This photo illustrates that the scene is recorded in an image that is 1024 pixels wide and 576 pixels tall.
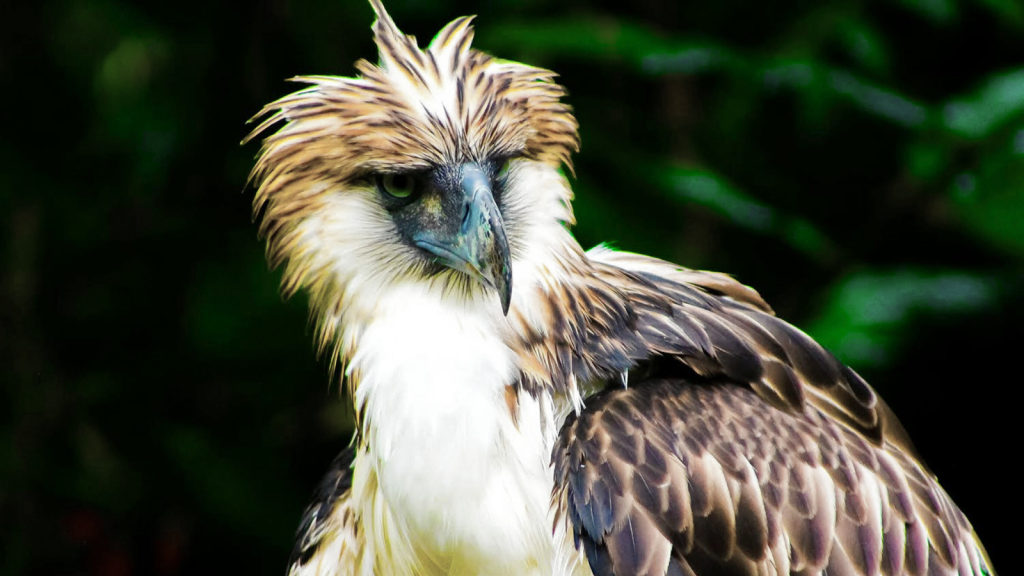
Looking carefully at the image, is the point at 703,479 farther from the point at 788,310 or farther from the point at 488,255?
the point at 788,310

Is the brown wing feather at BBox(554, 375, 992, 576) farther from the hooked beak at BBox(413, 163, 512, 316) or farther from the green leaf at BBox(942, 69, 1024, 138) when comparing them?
Answer: the green leaf at BBox(942, 69, 1024, 138)

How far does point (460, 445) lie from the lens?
229 cm

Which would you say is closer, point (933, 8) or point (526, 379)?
point (526, 379)

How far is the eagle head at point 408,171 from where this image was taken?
2.39 meters

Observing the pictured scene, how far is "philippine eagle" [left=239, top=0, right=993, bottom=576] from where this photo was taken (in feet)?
7.38

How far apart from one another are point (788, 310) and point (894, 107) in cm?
93

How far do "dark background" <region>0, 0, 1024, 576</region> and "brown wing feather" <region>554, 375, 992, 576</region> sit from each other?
2143mm

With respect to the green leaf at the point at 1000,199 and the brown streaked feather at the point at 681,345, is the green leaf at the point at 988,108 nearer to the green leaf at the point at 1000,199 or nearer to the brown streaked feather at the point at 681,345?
the green leaf at the point at 1000,199

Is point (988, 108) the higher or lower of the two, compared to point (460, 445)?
higher

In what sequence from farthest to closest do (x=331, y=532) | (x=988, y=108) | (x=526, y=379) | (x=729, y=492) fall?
(x=988, y=108), (x=331, y=532), (x=526, y=379), (x=729, y=492)

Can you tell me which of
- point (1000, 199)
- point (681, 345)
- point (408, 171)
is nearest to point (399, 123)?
point (408, 171)

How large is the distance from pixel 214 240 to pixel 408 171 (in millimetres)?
2657

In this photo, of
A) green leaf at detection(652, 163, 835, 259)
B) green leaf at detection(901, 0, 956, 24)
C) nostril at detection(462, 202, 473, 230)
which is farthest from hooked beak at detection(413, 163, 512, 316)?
green leaf at detection(901, 0, 956, 24)

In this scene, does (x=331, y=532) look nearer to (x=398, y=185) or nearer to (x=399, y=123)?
(x=398, y=185)
